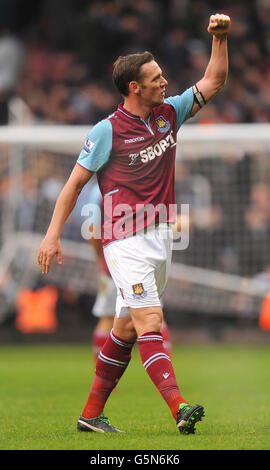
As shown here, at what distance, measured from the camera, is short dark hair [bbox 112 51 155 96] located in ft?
16.6

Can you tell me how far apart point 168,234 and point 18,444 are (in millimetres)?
1399

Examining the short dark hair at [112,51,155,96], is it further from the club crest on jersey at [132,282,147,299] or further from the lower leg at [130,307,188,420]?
the lower leg at [130,307,188,420]

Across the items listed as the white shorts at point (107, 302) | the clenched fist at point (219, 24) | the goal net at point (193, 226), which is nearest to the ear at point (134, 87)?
the clenched fist at point (219, 24)

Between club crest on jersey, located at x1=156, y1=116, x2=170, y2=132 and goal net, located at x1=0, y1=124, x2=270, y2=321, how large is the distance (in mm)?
6704

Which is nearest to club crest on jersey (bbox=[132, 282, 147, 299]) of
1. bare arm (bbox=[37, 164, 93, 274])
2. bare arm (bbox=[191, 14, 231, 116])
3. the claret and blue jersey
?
the claret and blue jersey

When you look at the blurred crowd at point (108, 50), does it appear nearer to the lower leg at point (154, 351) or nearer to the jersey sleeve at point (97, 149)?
the jersey sleeve at point (97, 149)

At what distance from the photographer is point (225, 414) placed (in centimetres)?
601

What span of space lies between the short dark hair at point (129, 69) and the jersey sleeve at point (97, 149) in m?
0.28

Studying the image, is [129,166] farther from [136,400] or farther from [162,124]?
[136,400]

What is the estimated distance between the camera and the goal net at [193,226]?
41.1 feet

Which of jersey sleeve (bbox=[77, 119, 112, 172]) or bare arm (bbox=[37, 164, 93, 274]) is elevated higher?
jersey sleeve (bbox=[77, 119, 112, 172])

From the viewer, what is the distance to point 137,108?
511 centimetres
